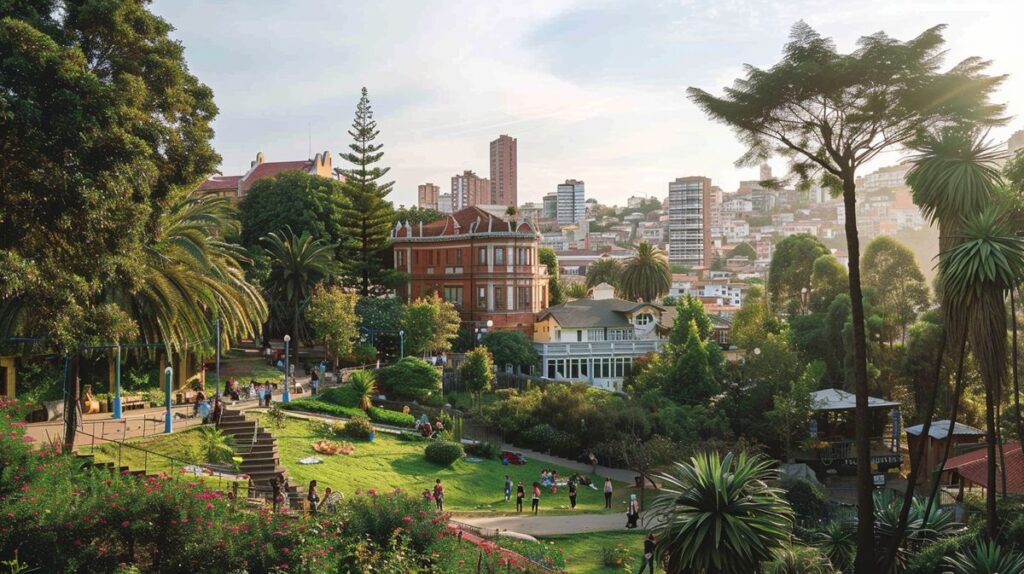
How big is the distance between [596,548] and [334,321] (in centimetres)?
2032

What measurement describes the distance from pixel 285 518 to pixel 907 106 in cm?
1322

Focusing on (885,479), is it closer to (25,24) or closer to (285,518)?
(285,518)

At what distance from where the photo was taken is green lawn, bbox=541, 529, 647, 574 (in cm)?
Answer: 1842

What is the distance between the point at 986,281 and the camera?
13.8 metres

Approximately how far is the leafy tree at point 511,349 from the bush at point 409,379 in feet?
31.3

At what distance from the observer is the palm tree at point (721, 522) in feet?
39.5

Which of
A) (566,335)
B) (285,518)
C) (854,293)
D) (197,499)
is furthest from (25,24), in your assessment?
(566,335)

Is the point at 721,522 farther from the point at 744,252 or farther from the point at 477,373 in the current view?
the point at 744,252

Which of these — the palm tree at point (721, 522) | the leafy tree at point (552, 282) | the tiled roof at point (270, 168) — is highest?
the tiled roof at point (270, 168)

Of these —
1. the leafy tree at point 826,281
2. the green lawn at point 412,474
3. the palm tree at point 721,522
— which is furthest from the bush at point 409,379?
the leafy tree at point 826,281

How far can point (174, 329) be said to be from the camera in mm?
24094

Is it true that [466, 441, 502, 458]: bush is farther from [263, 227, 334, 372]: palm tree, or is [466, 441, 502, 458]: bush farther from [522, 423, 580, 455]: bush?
[263, 227, 334, 372]: palm tree

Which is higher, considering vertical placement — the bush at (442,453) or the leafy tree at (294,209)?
the leafy tree at (294,209)

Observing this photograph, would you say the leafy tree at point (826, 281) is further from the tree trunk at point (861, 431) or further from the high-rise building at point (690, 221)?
the high-rise building at point (690, 221)
